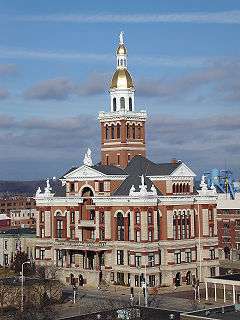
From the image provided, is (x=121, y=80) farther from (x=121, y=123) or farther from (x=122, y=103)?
(x=121, y=123)

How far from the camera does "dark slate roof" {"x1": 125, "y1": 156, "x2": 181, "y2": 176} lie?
116738 millimetres


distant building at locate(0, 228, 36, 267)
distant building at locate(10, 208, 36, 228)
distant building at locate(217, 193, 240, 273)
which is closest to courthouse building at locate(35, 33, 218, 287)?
distant building at locate(0, 228, 36, 267)

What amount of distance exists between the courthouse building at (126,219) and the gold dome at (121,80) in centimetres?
17

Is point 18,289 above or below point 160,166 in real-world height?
below

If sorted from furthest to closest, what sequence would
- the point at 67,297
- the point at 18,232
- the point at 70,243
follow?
the point at 18,232
the point at 70,243
the point at 67,297

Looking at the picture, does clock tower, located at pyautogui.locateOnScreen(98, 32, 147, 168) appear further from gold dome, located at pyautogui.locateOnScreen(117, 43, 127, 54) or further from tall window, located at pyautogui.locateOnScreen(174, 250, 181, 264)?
tall window, located at pyautogui.locateOnScreen(174, 250, 181, 264)

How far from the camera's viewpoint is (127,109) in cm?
12756

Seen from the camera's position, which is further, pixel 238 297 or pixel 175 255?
pixel 175 255

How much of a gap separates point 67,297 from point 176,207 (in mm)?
23443

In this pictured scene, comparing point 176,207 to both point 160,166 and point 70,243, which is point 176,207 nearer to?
point 160,166

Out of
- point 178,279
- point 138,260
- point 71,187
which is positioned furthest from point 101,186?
point 178,279

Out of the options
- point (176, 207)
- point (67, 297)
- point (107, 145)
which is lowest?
point (67, 297)

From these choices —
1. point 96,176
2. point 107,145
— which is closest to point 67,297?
point 96,176

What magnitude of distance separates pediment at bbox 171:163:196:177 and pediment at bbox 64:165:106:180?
1114cm
